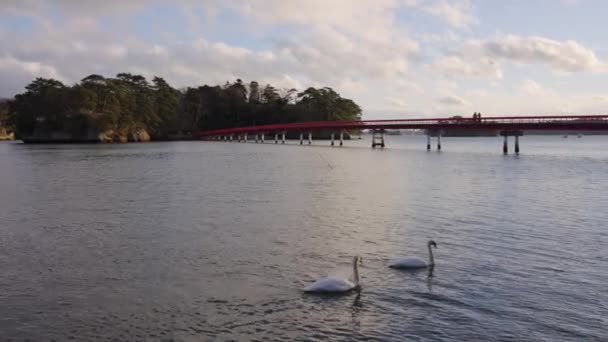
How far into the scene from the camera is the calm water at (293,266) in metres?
10.7

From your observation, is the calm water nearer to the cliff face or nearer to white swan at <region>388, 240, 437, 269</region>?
white swan at <region>388, 240, 437, 269</region>

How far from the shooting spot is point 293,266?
14.9 metres

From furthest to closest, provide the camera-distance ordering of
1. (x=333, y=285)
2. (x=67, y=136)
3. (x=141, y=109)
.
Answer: (x=141, y=109) < (x=67, y=136) < (x=333, y=285)

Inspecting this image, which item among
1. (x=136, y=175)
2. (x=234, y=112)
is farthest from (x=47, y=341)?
(x=234, y=112)

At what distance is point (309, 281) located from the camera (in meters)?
13.5

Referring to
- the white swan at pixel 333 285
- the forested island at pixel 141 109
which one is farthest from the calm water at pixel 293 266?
the forested island at pixel 141 109

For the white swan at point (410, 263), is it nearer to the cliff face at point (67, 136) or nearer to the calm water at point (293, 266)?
the calm water at point (293, 266)

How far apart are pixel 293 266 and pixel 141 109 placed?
14408 cm

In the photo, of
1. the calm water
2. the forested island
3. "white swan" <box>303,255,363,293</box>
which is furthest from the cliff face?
"white swan" <box>303,255,363,293</box>

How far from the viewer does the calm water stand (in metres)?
10.7

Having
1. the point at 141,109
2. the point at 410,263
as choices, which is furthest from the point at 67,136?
the point at 410,263

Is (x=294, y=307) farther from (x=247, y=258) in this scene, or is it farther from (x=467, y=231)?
(x=467, y=231)

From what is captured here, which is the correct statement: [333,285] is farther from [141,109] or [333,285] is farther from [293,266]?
[141,109]

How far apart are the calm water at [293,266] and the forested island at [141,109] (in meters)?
110
